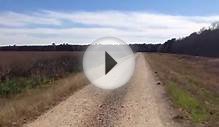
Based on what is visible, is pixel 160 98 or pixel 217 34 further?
pixel 217 34

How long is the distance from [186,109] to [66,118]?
15.7ft

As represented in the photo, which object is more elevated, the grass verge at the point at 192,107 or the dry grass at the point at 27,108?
the dry grass at the point at 27,108

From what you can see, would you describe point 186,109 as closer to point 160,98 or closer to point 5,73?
point 160,98

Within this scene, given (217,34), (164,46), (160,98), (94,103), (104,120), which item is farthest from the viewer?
(164,46)

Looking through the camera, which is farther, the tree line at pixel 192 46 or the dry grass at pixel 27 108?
the tree line at pixel 192 46

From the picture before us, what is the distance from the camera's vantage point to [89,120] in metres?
13.5

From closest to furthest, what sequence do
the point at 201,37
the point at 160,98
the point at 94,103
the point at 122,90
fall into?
1. the point at 94,103
2. the point at 160,98
3. the point at 122,90
4. the point at 201,37

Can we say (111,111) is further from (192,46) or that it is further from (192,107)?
(192,46)

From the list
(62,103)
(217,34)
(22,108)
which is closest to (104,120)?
(22,108)

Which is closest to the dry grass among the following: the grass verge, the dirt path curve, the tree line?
the dirt path curve

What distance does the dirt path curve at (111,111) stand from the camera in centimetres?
1325
